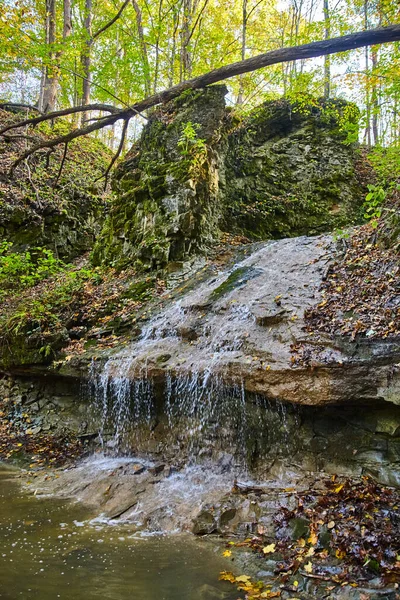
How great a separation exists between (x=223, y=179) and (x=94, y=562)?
31.6 feet

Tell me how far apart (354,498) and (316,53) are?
17.3 feet

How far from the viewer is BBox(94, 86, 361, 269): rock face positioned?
9.34 meters

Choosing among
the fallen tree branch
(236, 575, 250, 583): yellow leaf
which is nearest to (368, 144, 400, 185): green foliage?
the fallen tree branch

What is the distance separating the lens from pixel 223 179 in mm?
10828

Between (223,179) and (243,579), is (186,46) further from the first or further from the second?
(243,579)

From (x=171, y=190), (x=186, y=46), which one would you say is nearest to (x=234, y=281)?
(x=171, y=190)

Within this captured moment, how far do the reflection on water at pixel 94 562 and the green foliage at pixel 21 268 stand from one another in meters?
6.66

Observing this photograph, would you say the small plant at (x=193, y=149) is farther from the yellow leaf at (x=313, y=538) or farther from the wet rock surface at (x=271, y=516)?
the yellow leaf at (x=313, y=538)

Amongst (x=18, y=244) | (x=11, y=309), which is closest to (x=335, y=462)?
(x=11, y=309)

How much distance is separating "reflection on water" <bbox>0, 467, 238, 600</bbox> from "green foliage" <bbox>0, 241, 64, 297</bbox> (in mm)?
6658

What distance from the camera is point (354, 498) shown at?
3844 mm

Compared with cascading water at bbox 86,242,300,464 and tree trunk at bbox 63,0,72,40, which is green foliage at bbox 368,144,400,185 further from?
tree trunk at bbox 63,0,72,40

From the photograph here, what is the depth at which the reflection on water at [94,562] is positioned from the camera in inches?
110

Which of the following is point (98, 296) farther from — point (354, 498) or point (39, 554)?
point (354, 498)
